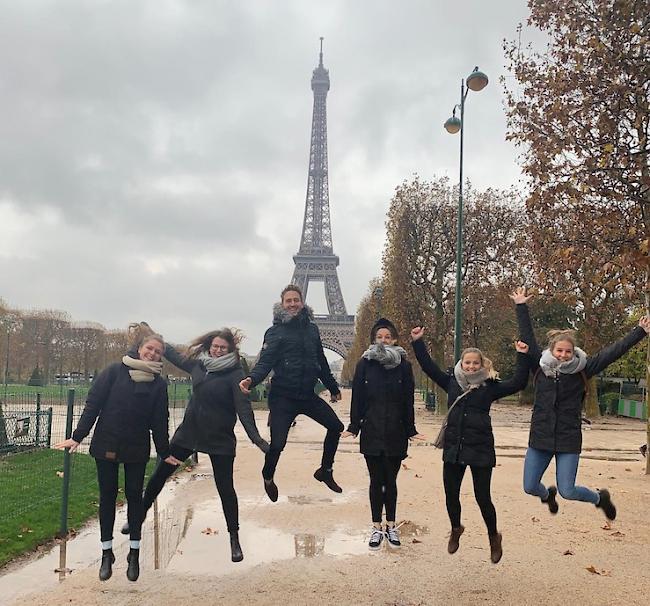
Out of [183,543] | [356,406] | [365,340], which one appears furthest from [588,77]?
[365,340]

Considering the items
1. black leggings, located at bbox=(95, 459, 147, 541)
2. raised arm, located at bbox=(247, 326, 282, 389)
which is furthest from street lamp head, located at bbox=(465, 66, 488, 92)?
black leggings, located at bbox=(95, 459, 147, 541)

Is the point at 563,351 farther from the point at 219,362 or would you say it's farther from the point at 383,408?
the point at 219,362

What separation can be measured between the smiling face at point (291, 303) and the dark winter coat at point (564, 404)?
2401 millimetres

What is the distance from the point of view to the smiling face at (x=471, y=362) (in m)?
6.42

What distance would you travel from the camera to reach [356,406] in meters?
6.74

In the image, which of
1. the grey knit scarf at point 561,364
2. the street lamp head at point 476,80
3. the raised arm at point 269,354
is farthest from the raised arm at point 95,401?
the street lamp head at point 476,80

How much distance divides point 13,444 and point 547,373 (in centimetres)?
1263

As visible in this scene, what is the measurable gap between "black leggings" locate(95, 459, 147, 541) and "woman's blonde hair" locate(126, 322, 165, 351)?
112 cm

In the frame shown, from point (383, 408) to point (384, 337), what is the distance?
725 millimetres

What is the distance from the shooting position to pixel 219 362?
6441 millimetres

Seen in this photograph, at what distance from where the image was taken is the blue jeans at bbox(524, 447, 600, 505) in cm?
630

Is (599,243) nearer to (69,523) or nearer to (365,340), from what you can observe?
(69,523)

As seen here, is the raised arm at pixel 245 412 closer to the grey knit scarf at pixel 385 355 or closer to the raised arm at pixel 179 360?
the raised arm at pixel 179 360

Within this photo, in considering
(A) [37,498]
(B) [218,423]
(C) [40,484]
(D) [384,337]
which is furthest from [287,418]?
(C) [40,484]
